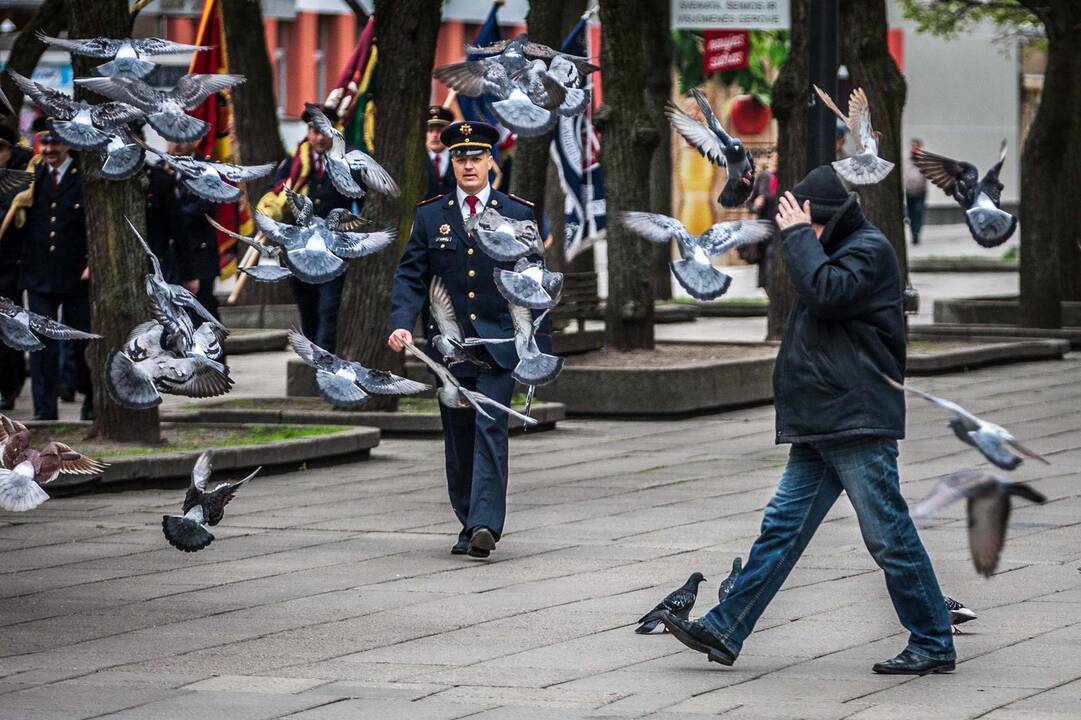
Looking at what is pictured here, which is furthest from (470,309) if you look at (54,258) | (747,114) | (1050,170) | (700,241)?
(747,114)

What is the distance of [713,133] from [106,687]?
3291 mm

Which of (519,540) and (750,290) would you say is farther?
(750,290)

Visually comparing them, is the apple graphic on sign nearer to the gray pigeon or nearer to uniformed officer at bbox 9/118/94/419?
uniformed officer at bbox 9/118/94/419

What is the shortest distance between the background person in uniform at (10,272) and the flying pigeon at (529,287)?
5.87m

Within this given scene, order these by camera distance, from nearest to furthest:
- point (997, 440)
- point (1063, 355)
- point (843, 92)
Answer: point (997, 440)
point (1063, 355)
point (843, 92)

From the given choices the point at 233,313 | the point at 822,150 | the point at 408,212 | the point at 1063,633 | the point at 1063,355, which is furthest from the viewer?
the point at 233,313

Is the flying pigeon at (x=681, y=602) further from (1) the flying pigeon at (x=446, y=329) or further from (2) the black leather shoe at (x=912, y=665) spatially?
(1) the flying pigeon at (x=446, y=329)

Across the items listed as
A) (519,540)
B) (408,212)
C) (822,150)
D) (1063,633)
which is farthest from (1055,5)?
(1063,633)

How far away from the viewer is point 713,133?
8.38 m

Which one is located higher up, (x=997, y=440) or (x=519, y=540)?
(x=997, y=440)

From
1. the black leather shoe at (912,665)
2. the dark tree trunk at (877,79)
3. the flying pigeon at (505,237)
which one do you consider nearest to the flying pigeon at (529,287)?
the flying pigeon at (505,237)

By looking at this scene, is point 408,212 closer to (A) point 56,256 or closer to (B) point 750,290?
(A) point 56,256

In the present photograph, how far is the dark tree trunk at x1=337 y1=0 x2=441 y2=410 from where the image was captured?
13789 mm

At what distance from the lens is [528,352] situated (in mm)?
9211
